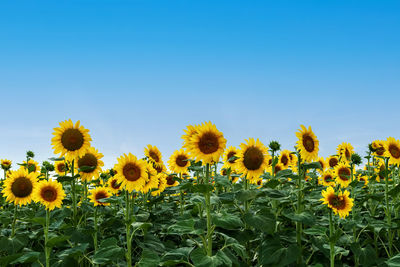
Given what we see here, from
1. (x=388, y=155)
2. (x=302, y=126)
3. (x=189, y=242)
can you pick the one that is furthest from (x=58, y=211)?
(x=388, y=155)

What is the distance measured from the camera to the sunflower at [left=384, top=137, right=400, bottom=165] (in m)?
6.17

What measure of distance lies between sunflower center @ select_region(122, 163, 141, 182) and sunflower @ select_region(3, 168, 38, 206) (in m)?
1.81

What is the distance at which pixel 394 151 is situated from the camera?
20.5 feet

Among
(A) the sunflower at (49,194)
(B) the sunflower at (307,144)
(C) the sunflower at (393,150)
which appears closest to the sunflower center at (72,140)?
(A) the sunflower at (49,194)

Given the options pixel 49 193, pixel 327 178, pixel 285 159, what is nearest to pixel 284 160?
pixel 285 159

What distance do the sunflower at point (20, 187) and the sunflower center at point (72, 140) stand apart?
2.60 feet

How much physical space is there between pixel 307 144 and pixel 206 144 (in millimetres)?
1738

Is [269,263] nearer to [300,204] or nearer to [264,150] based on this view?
[300,204]

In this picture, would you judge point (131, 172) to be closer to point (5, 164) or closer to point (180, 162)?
point (180, 162)

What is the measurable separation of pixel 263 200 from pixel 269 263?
113cm

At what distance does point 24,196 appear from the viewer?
595 cm

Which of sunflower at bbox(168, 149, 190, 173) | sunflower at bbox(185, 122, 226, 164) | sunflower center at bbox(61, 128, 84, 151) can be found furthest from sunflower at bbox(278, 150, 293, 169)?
sunflower center at bbox(61, 128, 84, 151)

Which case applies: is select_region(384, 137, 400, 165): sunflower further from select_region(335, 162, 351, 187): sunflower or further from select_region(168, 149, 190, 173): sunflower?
select_region(168, 149, 190, 173): sunflower

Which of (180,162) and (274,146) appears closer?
(274,146)
